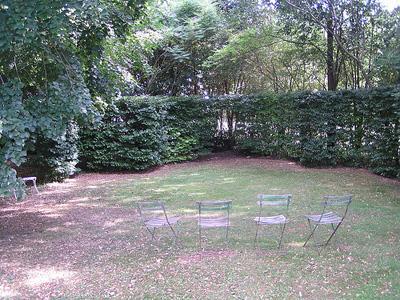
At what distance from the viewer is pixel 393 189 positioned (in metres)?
9.34

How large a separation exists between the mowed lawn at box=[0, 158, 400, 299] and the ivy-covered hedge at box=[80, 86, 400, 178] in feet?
7.37

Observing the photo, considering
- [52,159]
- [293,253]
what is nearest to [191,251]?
[293,253]

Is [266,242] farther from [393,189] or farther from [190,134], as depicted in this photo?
[190,134]

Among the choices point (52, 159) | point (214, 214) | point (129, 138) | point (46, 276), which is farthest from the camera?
point (129, 138)

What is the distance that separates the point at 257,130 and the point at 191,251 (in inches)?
368

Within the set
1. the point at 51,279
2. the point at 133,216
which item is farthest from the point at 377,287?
the point at 133,216

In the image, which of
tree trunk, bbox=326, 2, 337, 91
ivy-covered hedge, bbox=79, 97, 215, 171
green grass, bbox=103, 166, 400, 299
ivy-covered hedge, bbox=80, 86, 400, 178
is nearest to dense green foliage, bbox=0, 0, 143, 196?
green grass, bbox=103, 166, 400, 299

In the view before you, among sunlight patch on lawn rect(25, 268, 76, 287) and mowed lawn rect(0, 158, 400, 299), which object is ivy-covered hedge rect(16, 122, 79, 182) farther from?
sunlight patch on lawn rect(25, 268, 76, 287)

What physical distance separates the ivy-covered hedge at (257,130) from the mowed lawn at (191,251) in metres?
2.25

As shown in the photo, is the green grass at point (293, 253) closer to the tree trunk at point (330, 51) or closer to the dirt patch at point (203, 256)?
the dirt patch at point (203, 256)

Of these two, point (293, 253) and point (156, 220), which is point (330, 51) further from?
point (156, 220)

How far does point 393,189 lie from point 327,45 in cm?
636

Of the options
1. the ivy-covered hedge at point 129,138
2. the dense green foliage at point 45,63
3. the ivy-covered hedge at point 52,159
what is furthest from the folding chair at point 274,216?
the ivy-covered hedge at point 52,159

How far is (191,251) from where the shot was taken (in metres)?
5.48
